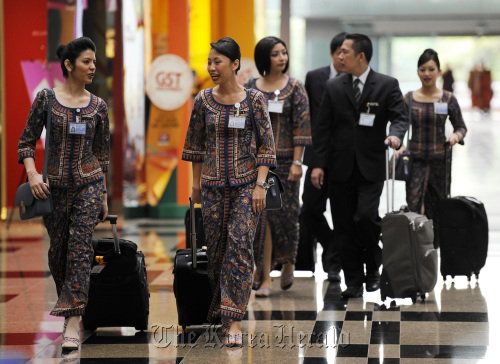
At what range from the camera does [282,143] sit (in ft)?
21.6

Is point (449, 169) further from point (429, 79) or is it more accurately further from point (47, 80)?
point (47, 80)

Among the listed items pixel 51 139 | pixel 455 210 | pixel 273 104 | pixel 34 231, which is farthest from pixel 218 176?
pixel 34 231

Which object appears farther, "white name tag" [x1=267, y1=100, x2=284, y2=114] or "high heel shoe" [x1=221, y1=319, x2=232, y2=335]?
"white name tag" [x1=267, y1=100, x2=284, y2=114]

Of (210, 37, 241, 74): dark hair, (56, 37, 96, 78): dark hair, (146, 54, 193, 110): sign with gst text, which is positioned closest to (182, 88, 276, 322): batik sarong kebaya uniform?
(210, 37, 241, 74): dark hair

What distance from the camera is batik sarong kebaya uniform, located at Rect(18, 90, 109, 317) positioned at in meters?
5.06

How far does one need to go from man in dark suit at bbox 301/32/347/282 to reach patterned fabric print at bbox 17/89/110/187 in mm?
2414

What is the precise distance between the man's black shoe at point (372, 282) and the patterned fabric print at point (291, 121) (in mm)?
1042

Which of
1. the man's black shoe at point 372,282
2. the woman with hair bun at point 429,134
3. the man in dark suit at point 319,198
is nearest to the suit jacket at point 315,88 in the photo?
the man in dark suit at point 319,198

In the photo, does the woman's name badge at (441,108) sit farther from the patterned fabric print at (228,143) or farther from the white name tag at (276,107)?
the patterned fabric print at (228,143)

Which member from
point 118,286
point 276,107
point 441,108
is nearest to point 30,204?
point 118,286

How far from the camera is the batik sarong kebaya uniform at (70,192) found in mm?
5062

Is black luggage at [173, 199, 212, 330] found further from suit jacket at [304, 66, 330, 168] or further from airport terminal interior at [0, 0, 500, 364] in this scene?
suit jacket at [304, 66, 330, 168]

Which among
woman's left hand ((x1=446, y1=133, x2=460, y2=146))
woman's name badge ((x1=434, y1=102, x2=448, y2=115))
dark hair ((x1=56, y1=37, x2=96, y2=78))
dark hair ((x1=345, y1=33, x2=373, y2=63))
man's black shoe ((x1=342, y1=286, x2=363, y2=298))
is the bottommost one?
man's black shoe ((x1=342, y1=286, x2=363, y2=298))

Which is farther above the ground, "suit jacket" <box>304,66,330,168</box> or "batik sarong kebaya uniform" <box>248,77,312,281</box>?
"suit jacket" <box>304,66,330,168</box>
